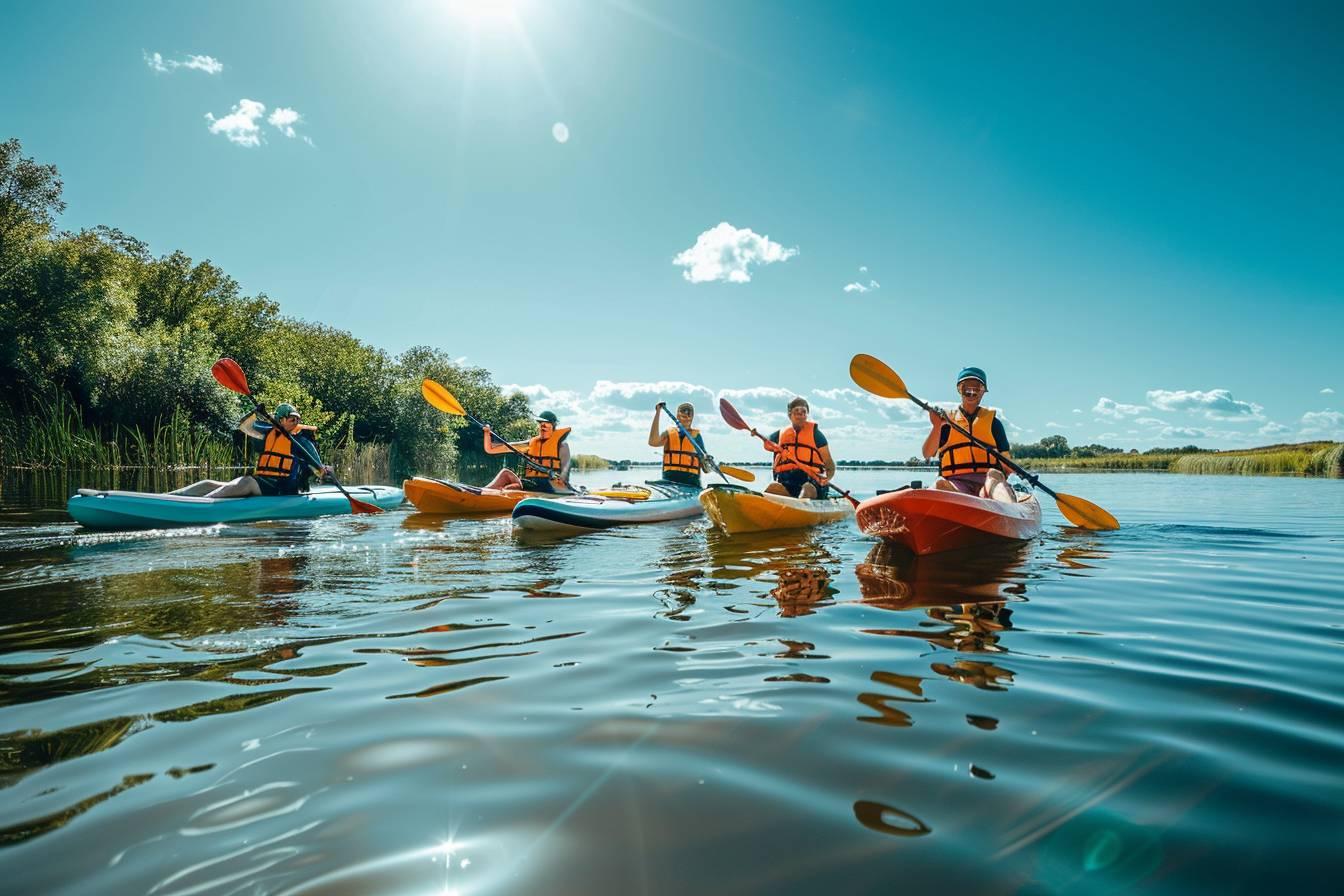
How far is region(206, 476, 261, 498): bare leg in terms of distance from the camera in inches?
352

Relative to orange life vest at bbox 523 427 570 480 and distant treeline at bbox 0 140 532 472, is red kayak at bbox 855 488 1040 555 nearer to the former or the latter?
orange life vest at bbox 523 427 570 480

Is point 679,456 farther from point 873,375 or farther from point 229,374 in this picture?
point 229,374

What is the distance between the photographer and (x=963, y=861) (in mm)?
1458

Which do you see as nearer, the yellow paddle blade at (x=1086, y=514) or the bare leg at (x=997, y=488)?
the bare leg at (x=997, y=488)

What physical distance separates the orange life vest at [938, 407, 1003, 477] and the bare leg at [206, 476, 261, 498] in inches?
357

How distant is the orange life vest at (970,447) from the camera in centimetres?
743

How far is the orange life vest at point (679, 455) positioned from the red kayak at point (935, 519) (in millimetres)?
5652

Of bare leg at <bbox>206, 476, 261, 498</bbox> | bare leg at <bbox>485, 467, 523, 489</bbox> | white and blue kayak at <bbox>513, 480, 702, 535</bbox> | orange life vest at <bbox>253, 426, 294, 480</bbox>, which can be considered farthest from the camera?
bare leg at <bbox>485, 467, 523, 489</bbox>

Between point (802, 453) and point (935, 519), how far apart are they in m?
3.96

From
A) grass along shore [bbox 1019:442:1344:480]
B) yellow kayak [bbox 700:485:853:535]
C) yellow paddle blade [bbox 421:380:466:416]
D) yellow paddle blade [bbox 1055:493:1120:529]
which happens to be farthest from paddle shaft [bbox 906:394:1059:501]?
grass along shore [bbox 1019:442:1344:480]

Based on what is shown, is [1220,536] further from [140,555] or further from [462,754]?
[140,555]

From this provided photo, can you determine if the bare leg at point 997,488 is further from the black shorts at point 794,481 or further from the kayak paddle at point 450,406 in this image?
the kayak paddle at point 450,406

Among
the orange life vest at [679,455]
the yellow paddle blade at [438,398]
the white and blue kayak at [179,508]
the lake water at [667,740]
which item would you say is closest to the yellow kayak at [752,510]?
the orange life vest at [679,455]

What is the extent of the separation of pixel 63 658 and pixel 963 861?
12.3 ft
